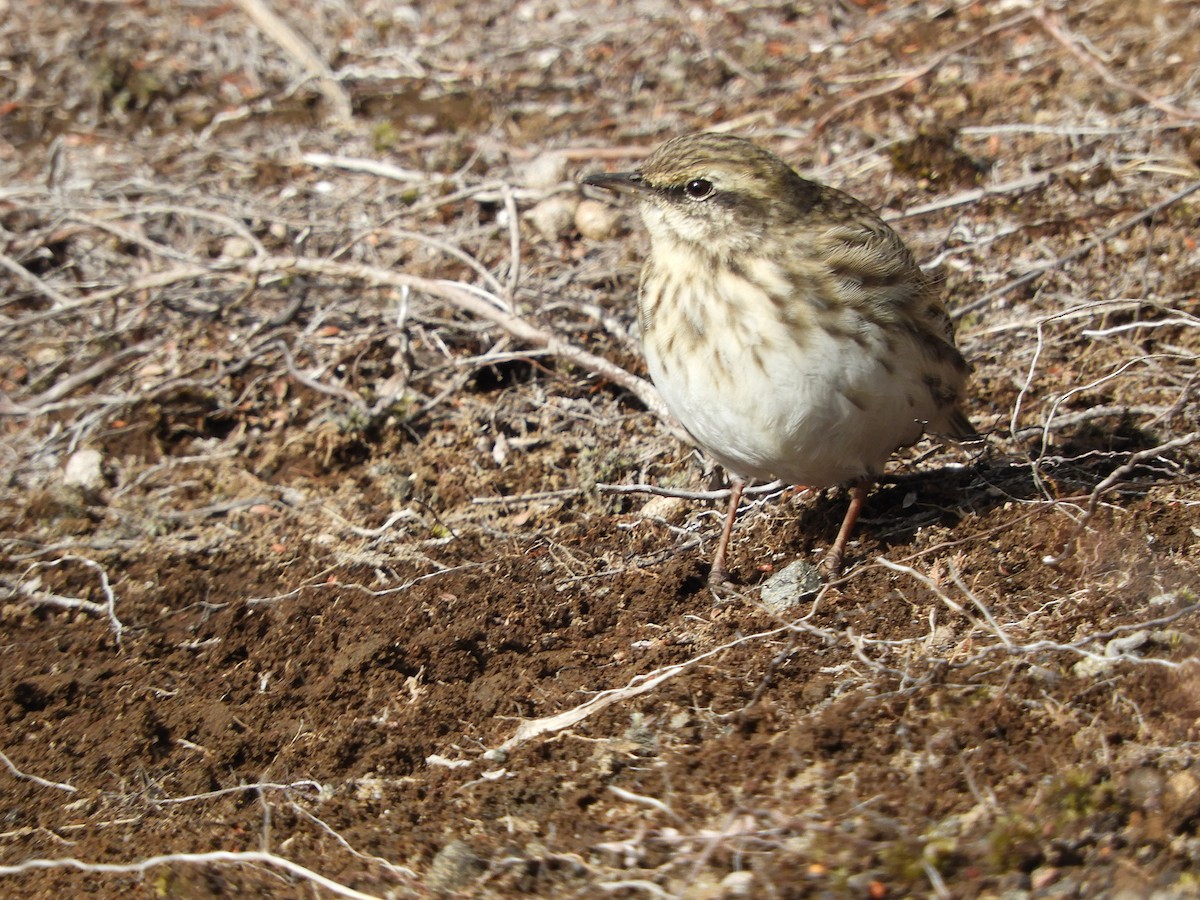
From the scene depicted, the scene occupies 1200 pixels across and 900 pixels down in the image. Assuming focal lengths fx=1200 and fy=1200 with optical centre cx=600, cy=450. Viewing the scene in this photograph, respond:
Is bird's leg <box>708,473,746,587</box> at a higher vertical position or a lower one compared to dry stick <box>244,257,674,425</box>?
lower

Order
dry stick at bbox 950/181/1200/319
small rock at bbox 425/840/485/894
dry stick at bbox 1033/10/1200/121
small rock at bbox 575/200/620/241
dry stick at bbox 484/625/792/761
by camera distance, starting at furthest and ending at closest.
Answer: small rock at bbox 575/200/620/241, dry stick at bbox 1033/10/1200/121, dry stick at bbox 950/181/1200/319, dry stick at bbox 484/625/792/761, small rock at bbox 425/840/485/894

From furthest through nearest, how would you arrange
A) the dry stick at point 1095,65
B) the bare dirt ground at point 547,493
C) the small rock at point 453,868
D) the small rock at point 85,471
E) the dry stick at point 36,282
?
the dry stick at point 36,282 → the dry stick at point 1095,65 → the small rock at point 85,471 → the bare dirt ground at point 547,493 → the small rock at point 453,868

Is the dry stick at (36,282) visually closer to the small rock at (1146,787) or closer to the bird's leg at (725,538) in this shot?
the bird's leg at (725,538)

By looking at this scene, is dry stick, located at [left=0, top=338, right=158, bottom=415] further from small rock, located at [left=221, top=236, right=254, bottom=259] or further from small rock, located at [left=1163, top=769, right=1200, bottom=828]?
small rock, located at [left=1163, top=769, right=1200, bottom=828]

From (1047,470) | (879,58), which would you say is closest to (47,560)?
(1047,470)

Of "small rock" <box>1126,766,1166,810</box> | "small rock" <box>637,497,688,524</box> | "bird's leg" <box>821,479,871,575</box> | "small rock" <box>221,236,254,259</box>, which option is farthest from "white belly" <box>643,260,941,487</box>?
"small rock" <box>221,236,254,259</box>

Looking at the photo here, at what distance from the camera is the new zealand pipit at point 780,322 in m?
3.70

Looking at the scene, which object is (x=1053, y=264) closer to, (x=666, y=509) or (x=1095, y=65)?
(x=1095, y=65)

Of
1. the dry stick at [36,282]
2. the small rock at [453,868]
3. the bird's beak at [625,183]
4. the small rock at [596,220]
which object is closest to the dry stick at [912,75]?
the small rock at [596,220]

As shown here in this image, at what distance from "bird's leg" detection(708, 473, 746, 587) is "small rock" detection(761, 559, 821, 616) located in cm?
17

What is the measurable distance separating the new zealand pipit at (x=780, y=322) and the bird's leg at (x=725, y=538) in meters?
0.01

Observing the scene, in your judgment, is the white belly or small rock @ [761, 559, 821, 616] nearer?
the white belly

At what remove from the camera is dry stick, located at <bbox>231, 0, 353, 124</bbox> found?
8.35 metres

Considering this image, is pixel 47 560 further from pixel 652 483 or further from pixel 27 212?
pixel 27 212
